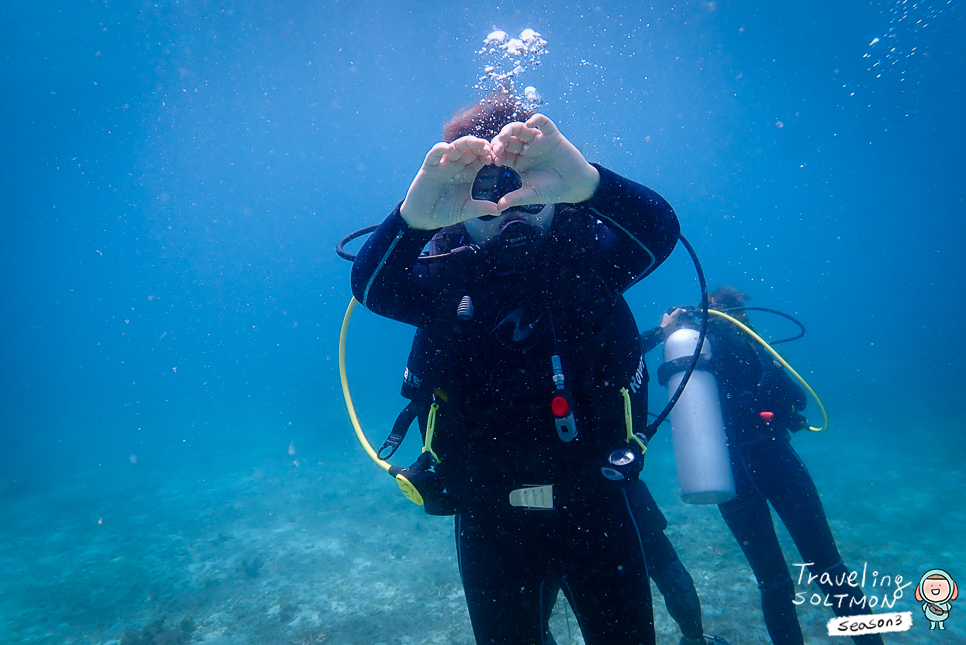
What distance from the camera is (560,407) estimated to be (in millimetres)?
1689

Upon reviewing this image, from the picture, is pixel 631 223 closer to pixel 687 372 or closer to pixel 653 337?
pixel 687 372

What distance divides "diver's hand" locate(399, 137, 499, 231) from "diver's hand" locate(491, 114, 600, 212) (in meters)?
0.08

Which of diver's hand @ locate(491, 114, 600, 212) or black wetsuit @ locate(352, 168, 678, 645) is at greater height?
diver's hand @ locate(491, 114, 600, 212)

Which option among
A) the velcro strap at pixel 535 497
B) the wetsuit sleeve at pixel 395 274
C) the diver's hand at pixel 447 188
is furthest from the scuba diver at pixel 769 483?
the diver's hand at pixel 447 188

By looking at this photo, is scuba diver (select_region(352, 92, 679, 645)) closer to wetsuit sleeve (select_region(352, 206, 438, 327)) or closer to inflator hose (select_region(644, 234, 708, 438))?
wetsuit sleeve (select_region(352, 206, 438, 327))

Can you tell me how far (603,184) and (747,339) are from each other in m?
3.86

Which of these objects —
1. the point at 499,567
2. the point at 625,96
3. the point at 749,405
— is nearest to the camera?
the point at 499,567

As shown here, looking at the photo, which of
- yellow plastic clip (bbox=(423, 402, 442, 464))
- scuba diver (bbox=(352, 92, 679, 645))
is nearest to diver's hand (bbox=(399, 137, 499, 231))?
scuba diver (bbox=(352, 92, 679, 645))

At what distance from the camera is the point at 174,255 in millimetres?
97125

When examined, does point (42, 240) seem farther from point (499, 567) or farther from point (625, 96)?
point (499, 567)

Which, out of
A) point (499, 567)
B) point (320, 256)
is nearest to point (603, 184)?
point (499, 567)

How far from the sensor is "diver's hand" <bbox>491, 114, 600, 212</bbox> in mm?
1479

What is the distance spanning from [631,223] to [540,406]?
2.97 feet

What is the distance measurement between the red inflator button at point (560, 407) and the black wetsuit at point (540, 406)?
13 cm
